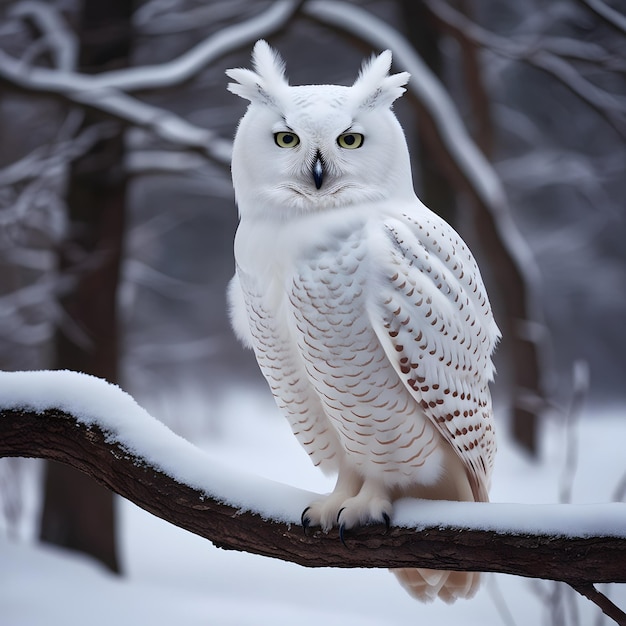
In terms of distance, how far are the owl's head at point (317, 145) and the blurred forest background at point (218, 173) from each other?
105cm

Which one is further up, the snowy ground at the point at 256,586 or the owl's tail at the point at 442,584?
the snowy ground at the point at 256,586

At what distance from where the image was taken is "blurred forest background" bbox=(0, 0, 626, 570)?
2.37 m

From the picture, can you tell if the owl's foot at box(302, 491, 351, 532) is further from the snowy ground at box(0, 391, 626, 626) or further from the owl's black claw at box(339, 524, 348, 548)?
the snowy ground at box(0, 391, 626, 626)

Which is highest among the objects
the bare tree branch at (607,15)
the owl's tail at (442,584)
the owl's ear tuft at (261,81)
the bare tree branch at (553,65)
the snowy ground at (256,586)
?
the bare tree branch at (553,65)

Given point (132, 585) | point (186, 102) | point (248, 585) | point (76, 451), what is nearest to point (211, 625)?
point (248, 585)

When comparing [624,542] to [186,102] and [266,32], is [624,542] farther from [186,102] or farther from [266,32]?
[186,102]

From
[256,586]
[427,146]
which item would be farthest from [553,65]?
[256,586]

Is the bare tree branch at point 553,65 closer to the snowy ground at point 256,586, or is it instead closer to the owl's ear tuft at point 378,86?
the snowy ground at point 256,586

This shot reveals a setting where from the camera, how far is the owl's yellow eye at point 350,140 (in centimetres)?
94

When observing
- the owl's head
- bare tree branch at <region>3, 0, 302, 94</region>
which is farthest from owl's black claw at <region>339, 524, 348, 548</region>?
bare tree branch at <region>3, 0, 302, 94</region>

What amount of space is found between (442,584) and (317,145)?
688mm

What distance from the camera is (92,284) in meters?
2.48

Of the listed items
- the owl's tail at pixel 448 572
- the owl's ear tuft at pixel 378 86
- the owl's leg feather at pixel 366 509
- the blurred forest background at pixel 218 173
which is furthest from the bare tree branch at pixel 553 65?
the owl's leg feather at pixel 366 509

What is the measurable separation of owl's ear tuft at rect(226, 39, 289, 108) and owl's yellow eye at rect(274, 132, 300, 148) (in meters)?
0.05
